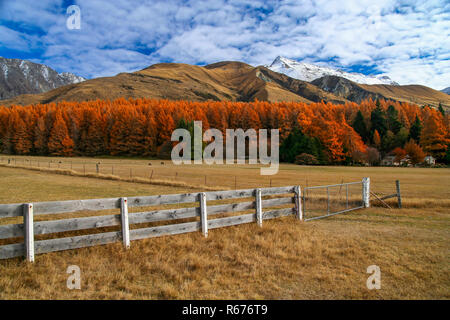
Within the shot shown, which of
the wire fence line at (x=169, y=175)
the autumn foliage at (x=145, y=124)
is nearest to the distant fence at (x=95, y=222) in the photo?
the wire fence line at (x=169, y=175)

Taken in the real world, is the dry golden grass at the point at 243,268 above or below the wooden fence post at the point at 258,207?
below

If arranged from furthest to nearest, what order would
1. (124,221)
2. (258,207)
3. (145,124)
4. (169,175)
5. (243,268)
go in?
(145,124)
(169,175)
(258,207)
(124,221)
(243,268)

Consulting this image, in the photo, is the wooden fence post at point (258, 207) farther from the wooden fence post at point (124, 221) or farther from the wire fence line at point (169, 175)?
the wire fence line at point (169, 175)

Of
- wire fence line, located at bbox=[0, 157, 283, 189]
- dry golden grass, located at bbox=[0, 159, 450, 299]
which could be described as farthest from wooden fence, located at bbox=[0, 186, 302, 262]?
wire fence line, located at bbox=[0, 157, 283, 189]

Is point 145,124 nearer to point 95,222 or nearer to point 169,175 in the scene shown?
point 169,175

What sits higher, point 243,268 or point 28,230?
point 28,230

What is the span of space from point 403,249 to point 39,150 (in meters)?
120

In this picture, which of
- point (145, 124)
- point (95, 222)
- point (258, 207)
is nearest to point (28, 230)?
point (95, 222)

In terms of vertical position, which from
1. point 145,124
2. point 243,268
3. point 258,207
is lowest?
point 243,268

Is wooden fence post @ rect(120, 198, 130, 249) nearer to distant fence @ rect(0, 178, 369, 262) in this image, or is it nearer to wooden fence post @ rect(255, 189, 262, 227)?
distant fence @ rect(0, 178, 369, 262)

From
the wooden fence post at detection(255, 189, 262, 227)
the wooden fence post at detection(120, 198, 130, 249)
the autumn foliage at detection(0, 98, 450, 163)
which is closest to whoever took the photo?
the wooden fence post at detection(120, 198, 130, 249)

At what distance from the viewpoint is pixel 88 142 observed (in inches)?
4055

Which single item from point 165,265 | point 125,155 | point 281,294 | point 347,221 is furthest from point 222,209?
point 125,155

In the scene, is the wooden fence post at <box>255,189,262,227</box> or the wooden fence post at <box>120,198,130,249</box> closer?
the wooden fence post at <box>120,198,130,249</box>
